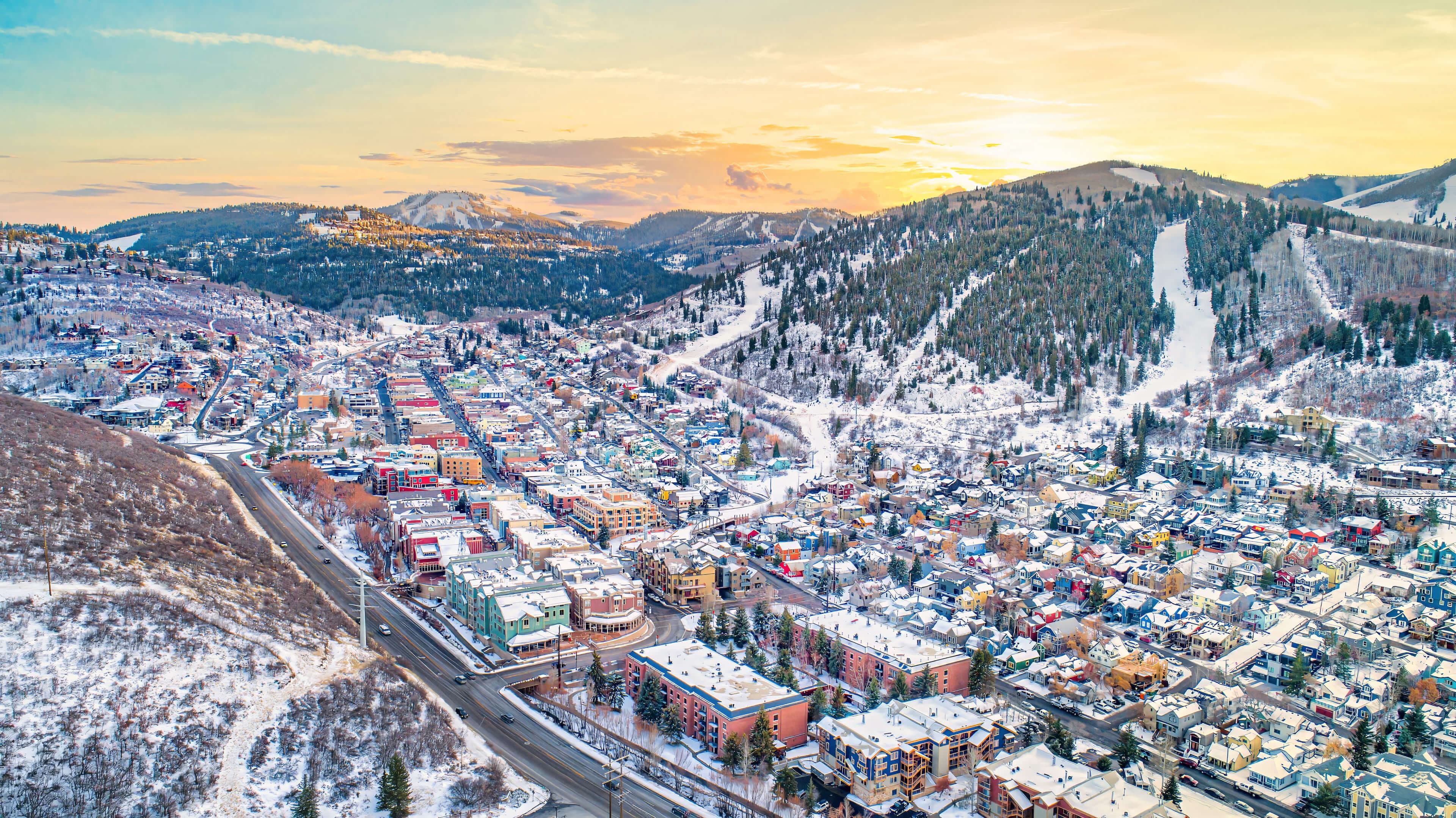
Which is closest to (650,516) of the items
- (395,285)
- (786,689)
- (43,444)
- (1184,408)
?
(786,689)

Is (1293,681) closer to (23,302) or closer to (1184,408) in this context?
(1184,408)

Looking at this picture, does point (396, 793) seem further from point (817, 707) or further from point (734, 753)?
point (817, 707)

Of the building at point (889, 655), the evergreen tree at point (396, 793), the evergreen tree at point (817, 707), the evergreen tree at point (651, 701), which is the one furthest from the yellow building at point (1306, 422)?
the evergreen tree at point (396, 793)

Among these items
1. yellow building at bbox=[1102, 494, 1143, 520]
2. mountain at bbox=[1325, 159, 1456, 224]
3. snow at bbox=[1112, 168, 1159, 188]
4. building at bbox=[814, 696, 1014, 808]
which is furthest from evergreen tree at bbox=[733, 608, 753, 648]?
mountain at bbox=[1325, 159, 1456, 224]

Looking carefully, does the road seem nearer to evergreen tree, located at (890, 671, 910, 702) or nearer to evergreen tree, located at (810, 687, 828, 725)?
evergreen tree, located at (810, 687, 828, 725)

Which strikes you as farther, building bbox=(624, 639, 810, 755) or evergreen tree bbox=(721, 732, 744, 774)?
building bbox=(624, 639, 810, 755)

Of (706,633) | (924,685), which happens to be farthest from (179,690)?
(924,685)
